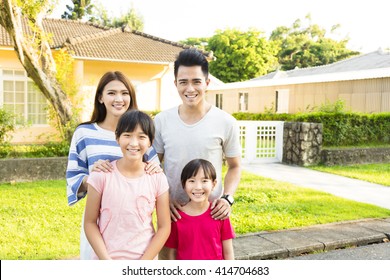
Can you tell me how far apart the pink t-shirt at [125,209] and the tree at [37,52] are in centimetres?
612

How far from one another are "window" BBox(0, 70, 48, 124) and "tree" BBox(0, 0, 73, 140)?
Result: 306 centimetres

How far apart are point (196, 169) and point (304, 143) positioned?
796 cm

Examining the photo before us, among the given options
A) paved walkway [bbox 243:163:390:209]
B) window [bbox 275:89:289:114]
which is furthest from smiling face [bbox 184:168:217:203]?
window [bbox 275:89:289:114]

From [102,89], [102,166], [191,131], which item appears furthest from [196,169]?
[102,89]

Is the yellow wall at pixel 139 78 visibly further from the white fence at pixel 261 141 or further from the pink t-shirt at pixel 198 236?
the pink t-shirt at pixel 198 236

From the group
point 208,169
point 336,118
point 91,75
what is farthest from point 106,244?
point 91,75

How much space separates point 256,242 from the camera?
428cm

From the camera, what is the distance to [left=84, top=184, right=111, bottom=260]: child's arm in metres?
1.96

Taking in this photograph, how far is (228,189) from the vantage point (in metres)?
2.36

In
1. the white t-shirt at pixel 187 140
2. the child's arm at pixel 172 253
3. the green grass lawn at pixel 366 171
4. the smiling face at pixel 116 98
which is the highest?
the smiling face at pixel 116 98

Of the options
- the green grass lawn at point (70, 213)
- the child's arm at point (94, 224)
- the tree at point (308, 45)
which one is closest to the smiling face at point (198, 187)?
the child's arm at point (94, 224)

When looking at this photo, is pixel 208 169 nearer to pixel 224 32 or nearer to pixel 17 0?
pixel 17 0

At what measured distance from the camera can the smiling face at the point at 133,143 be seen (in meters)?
1.93
